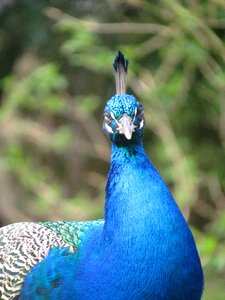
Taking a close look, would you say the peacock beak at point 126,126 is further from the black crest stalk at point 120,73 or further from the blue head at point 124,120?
the black crest stalk at point 120,73

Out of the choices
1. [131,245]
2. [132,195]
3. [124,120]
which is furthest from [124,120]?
[131,245]

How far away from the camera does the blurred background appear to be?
15.2 feet

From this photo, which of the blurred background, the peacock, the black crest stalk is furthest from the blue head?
the blurred background

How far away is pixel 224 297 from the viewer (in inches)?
197

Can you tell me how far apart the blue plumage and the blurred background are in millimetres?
1159

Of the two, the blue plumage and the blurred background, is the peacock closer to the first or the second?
the blue plumage

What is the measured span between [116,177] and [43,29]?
7.25 feet

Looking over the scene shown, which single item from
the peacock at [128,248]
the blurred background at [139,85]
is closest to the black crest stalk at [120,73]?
the peacock at [128,248]

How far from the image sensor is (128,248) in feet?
9.18

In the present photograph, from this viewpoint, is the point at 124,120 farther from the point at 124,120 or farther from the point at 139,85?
the point at 139,85

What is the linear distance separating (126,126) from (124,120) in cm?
3

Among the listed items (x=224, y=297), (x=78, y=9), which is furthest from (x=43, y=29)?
(x=224, y=297)

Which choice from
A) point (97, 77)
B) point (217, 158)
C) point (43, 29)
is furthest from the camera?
point (97, 77)

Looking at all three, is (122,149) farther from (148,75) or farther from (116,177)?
(148,75)
